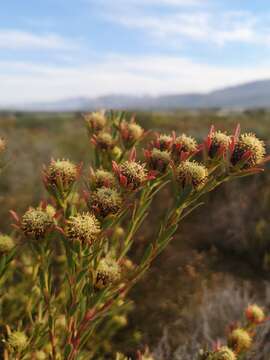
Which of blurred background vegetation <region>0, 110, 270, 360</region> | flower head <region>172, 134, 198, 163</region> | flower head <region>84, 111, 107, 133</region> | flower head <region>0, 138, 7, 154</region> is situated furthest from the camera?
blurred background vegetation <region>0, 110, 270, 360</region>

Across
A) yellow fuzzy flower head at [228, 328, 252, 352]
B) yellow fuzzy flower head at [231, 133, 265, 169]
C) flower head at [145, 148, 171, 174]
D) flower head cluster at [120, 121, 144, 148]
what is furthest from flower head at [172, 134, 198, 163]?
yellow fuzzy flower head at [228, 328, 252, 352]

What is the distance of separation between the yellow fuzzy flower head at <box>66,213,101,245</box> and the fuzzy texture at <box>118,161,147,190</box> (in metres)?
0.19

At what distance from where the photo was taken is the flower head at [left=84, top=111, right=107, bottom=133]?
210 cm

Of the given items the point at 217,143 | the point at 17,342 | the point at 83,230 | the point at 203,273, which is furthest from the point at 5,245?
the point at 203,273

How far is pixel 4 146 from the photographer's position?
187cm

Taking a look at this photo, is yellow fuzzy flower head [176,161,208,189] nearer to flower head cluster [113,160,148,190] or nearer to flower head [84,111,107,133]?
flower head cluster [113,160,148,190]

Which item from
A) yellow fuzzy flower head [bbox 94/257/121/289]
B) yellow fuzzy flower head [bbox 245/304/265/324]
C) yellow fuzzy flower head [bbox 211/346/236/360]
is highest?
yellow fuzzy flower head [bbox 94/257/121/289]

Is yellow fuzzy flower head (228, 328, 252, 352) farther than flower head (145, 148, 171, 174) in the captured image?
Yes

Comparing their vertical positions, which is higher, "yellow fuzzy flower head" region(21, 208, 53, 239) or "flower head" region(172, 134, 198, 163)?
"flower head" region(172, 134, 198, 163)

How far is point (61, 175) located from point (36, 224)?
21 centimetres

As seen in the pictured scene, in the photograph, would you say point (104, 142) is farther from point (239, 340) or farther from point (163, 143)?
point (239, 340)

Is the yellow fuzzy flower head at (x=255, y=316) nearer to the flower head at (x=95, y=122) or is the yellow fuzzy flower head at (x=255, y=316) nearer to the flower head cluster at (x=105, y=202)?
the flower head cluster at (x=105, y=202)

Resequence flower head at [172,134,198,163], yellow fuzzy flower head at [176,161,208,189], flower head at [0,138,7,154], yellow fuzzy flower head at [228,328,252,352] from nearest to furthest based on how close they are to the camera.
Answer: yellow fuzzy flower head at [176,161,208,189] < flower head at [172,134,198,163] < flower head at [0,138,7,154] < yellow fuzzy flower head at [228,328,252,352]

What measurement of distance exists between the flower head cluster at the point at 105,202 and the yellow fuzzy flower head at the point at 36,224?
7.1 inches
